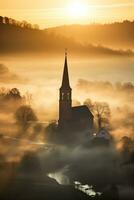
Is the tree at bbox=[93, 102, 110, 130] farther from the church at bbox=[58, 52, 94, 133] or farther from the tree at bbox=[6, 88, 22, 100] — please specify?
the tree at bbox=[6, 88, 22, 100]

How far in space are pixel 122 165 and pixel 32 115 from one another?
18.9 feet

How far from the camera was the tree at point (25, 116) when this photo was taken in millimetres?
39219

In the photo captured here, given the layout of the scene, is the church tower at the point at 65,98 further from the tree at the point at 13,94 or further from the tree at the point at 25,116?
the tree at the point at 13,94

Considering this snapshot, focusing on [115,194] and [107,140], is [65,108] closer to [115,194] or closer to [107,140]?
[107,140]

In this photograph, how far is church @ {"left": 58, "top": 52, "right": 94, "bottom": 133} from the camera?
137 ft

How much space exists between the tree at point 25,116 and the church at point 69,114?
2.19 metres

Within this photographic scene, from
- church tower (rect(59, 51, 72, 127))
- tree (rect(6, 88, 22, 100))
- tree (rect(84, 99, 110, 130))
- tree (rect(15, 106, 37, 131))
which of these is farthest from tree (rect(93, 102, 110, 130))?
tree (rect(6, 88, 22, 100))

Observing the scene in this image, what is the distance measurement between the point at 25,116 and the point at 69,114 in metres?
4.21

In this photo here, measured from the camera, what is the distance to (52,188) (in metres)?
32.4

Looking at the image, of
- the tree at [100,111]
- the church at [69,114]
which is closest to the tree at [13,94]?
the church at [69,114]

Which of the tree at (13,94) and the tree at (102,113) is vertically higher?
the tree at (13,94)

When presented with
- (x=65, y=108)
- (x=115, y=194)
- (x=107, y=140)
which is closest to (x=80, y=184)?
(x=115, y=194)

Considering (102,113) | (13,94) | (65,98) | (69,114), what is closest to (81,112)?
(69,114)

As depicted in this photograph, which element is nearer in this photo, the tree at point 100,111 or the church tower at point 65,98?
the tree at point 100,111
